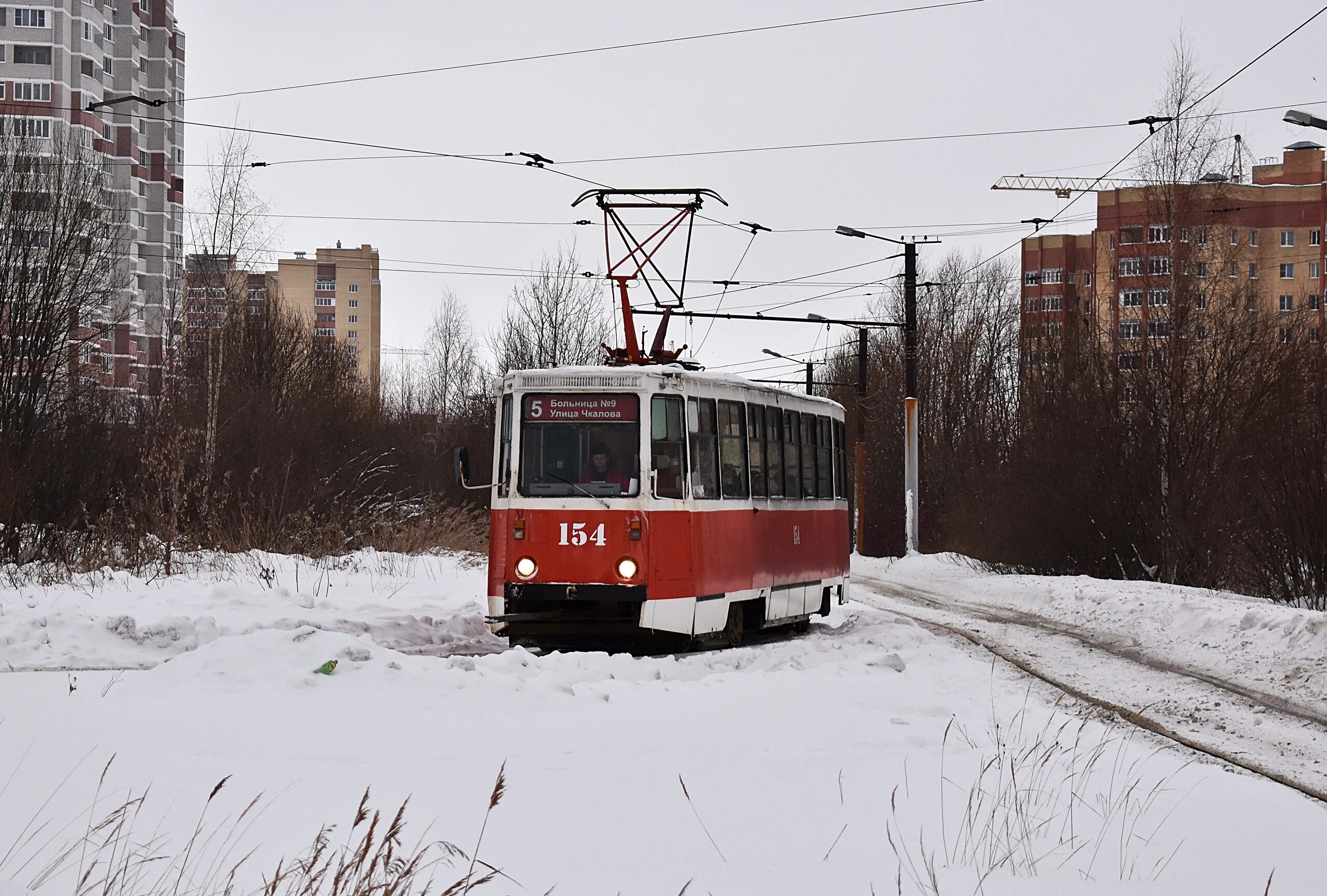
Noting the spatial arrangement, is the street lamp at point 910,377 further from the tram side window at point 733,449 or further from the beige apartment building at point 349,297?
the beige apartment building at point 349,297

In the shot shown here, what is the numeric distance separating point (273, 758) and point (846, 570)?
47.0 ft

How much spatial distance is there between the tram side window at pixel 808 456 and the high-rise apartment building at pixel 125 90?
69096mm

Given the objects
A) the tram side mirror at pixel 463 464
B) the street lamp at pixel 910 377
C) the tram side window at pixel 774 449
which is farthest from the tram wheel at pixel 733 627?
the street lamp at pixel 910 377

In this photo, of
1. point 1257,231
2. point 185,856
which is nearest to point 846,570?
point 185,856

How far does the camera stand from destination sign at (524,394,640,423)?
549 inches

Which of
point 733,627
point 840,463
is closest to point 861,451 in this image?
point 840,463

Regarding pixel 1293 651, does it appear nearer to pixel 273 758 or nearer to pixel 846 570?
pixel 846 570

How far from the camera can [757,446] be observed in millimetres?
15852

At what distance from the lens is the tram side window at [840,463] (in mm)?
19453

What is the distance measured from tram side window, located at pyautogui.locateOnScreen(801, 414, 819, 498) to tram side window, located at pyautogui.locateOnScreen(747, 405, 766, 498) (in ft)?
5.55

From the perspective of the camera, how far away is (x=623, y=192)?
1667cm

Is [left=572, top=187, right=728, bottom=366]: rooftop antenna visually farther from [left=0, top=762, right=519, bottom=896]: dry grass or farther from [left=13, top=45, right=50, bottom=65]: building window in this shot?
[left=13, top=45, right=50, bottom=65]: building window

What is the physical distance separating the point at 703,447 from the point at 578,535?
1.64 meters

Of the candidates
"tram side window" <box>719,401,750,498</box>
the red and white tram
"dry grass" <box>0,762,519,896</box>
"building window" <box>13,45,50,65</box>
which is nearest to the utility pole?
"tram side window" <box>719,401,750,498</box>
